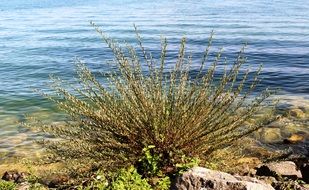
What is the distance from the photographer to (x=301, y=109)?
38.4ft

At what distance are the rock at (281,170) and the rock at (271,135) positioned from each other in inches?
102

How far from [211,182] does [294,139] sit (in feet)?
16.2

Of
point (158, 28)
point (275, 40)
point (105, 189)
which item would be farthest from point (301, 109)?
A: point (158, 28)

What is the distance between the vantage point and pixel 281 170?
22.2 feet

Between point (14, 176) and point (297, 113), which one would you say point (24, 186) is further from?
point (297, 113)

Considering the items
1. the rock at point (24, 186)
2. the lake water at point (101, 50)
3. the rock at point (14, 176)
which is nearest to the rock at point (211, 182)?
the rock at point (24, 186)

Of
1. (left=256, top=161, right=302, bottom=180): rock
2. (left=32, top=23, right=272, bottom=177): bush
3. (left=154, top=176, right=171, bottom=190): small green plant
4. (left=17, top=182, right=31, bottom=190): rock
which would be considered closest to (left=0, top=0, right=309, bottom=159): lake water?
(left=17, top=182, right=31, bottom=190): rock

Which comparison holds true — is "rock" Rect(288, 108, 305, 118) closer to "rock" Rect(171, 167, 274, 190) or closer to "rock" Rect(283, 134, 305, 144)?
"rock" Rect(283, 134, 305, 144)

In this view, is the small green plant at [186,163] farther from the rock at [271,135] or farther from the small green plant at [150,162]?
the rock at [271,135]

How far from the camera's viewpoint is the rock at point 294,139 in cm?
935

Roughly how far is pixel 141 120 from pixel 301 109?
6732 millimetres

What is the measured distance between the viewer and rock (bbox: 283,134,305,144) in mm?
9352

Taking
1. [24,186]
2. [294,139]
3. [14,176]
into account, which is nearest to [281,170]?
[294,139]

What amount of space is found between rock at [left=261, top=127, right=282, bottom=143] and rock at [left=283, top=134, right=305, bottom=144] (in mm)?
290
